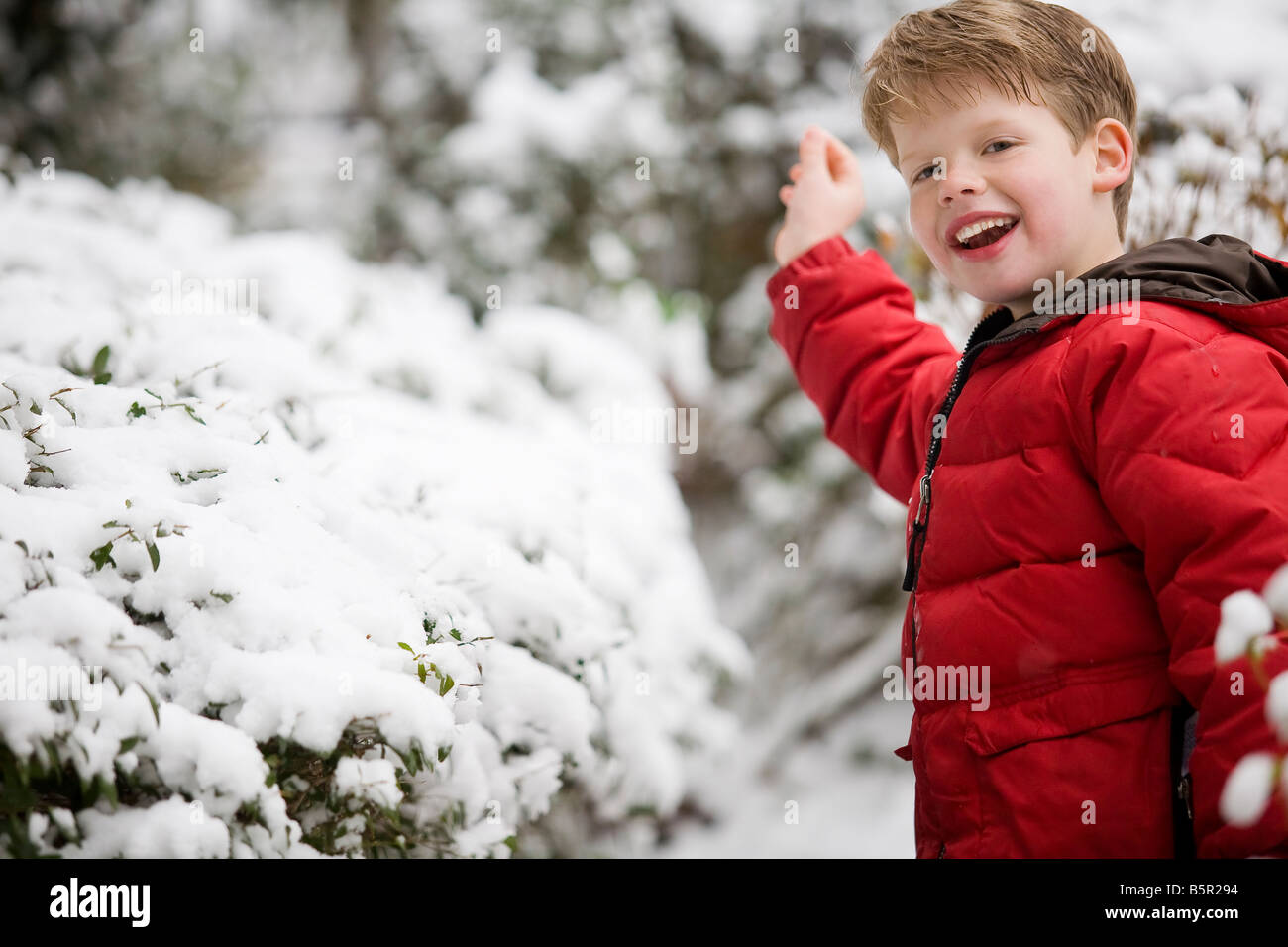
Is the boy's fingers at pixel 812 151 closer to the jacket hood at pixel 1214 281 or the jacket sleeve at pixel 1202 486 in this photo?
the jacket hood at pixel 1214 281

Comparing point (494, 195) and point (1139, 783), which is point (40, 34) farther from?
point (1139, 783)

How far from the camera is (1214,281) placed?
1199mm

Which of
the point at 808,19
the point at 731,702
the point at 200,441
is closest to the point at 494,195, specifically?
the point at 808,19

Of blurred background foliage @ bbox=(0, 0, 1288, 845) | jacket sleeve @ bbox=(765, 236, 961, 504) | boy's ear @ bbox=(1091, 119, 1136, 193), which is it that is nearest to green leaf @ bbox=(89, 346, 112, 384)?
jacket sleeve @ bbox=(765, 236, 961, 504)

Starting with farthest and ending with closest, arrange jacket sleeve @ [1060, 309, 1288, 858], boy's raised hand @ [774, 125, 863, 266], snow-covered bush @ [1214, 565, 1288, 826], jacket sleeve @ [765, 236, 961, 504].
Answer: boy's raised hand @ [774, 125, 863, 266]
jacket sleeve @ [765, 236, 961, 504]
jacket sleeve @ [1060, 309, 1288, 858]
snow-covered bush @ [1214, 565, 1288, 826]

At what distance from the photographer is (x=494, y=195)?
3660 millimetres

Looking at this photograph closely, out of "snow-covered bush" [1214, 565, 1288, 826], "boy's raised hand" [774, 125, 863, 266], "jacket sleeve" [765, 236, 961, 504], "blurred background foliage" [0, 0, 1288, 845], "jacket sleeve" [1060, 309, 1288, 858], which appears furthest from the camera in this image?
"blurred background foliage" [0, 0, 1288, 845]

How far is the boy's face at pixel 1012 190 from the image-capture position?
132cm

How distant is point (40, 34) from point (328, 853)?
12.8 feet

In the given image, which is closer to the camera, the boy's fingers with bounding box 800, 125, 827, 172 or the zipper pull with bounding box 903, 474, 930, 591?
the zipper pull with bounding box 903, 474, 930, 591

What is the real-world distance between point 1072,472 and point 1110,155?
0.53m

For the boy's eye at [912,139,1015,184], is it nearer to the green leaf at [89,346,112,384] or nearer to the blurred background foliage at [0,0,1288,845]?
the green leaf at [89,346,112,384]

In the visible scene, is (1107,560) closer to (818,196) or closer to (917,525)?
(917,525)

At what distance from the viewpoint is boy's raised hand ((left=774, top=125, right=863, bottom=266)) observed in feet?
5.91
